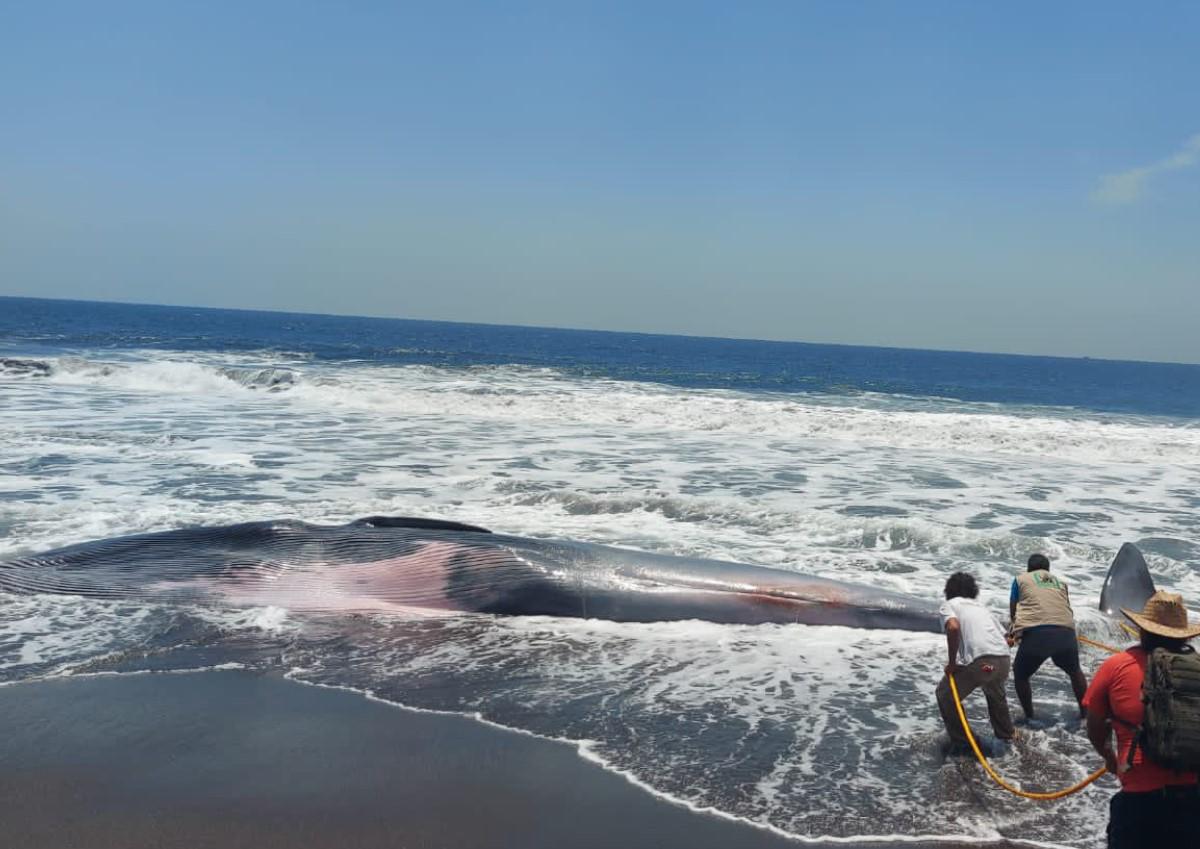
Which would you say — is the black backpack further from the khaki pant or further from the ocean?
the khaki pant

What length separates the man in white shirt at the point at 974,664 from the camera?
5492 millimetres

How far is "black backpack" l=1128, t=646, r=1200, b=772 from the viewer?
335 cm

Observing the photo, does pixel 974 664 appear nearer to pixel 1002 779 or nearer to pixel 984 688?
pixel 984 688

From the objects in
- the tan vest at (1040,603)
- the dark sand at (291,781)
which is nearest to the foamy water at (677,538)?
the dark sand at (291,781)

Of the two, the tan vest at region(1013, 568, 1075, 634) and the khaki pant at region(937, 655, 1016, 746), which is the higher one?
the tan vest at region(1013, 568, 1075, 634)

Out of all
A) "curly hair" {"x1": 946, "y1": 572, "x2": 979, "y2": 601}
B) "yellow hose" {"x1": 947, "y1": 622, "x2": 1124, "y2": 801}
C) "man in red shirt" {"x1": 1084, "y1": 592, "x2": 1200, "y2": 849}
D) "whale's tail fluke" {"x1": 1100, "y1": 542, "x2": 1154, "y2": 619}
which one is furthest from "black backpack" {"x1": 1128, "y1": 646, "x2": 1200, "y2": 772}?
"whale's tail fluke" {"x1": 1100, "y1": 542, "x2": 1154, "y2": 619}

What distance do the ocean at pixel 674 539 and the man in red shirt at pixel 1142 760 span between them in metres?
1.06

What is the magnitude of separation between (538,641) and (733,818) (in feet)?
9.24

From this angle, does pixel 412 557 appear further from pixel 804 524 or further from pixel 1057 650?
pixel 804 524

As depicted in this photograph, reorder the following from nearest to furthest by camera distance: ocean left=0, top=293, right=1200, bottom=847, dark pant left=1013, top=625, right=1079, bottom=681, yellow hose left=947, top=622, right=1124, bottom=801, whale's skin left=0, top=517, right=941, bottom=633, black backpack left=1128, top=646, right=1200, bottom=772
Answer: black backpack left=1128, top=646, right=1200, bottom=772 → yellow hose left=947, top=622, right=1124, bottom=801 → ocean left=0, top=293, right=1200, bottom=847 → dark pant left=1013, top=625, right=1079, bottom=681 → whale's skin left=0, top=517, right=941, bottom=633

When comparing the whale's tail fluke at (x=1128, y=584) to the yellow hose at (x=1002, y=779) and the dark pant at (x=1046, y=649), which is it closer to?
the dark pant at (x=1046, y=649)

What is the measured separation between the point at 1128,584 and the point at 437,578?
18.7 ft

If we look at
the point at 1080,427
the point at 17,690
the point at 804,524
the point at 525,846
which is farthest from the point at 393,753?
the point at 1080,427

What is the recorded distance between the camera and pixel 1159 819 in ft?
11.5
